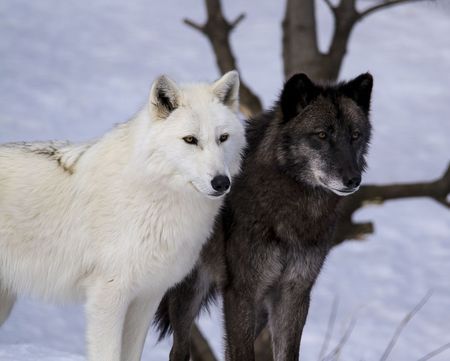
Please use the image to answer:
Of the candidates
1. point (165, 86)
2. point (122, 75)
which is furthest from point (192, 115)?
point (122, 75)

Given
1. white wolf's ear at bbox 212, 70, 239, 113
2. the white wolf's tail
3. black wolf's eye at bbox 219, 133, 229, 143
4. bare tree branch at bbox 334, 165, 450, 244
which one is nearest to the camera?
black wolf's eye at bbox 219, 133, 229, 143

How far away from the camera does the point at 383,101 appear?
1703 centimetres

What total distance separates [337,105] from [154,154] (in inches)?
46.1

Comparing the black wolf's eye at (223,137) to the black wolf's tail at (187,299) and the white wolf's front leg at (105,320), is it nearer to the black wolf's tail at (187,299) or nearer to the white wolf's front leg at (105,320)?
the white wolf's front leg at (105,320)

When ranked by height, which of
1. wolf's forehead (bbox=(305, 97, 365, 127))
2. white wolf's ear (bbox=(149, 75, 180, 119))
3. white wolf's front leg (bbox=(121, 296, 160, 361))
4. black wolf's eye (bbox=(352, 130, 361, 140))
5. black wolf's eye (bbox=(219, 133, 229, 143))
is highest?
white wolf's ear (bbox=(149, 75, 180, 119))

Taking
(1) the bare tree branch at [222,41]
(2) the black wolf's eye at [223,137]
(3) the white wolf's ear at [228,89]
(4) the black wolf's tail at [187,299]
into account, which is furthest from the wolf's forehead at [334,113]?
(1) the bare tree branch at [222,41]

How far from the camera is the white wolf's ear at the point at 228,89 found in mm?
5336

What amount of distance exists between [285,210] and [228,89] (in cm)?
Result: 83

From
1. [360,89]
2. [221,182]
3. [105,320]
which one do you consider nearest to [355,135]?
[360,89]

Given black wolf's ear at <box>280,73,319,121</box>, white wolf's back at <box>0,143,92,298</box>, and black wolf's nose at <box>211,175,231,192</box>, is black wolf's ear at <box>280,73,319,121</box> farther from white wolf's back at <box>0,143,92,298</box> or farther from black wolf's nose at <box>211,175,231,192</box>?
white wolf's back at <box>0,143,92,298</box>

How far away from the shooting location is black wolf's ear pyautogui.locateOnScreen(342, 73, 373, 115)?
5.82 m

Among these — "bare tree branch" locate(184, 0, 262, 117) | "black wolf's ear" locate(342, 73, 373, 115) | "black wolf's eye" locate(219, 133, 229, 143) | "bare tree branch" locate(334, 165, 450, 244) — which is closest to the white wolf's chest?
"black wolf's eye" locate(219, 133, 229, 143)

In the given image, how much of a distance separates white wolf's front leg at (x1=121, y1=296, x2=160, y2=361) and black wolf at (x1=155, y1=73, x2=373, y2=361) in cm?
52

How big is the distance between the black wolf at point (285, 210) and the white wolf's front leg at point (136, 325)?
52 cm
